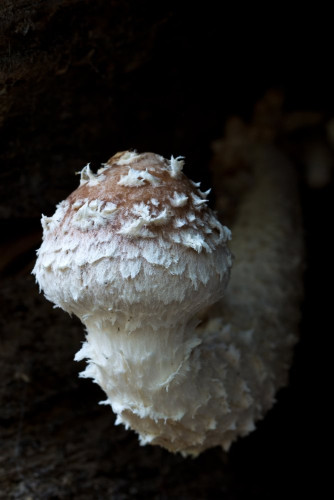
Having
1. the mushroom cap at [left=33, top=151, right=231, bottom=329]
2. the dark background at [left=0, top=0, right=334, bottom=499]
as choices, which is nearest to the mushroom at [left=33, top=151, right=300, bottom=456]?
the mushroom cap at [left=33, top=151, right=231, bottom=329]

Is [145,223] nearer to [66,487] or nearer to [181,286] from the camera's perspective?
[181,286]

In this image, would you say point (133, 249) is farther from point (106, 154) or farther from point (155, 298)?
point (106, 154)

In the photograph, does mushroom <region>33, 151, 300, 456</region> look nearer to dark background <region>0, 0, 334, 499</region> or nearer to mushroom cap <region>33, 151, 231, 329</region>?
mushroom cap <region>33, 151, 231, 329</region>

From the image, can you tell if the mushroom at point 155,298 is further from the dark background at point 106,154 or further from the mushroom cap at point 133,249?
the dark background at point 106,154

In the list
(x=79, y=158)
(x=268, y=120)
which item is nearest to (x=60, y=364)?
(x=79, y=158)

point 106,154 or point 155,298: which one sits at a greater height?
point 106,154

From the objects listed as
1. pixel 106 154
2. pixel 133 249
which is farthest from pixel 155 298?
pixel 106 154
